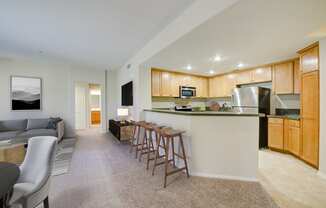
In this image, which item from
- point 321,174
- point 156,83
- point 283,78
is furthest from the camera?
point 156,83

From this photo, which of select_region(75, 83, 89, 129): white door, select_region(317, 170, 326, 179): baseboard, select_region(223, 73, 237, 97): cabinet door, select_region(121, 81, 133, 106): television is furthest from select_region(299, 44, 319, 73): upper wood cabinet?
select_region(75, 83, 89, 129): white door

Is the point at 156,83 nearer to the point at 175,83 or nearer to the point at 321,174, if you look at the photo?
the point at 175,83

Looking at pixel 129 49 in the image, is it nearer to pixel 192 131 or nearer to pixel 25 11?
pixel 25 11

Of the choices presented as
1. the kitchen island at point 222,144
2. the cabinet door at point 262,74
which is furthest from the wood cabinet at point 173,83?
the kitchen island at point 222,144

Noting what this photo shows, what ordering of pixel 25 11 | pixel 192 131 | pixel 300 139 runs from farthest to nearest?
pixel 300 139 → pixel 192 131 → pixel 25 11

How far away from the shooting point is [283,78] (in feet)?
12.7

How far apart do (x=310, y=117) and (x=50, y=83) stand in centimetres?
735

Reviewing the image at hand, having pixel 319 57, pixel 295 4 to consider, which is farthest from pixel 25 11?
pixel 319 57

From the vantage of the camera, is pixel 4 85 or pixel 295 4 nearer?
pixel 295 4

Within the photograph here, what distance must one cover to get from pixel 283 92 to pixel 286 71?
54 cm

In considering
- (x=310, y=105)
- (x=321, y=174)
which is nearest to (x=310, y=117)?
(x=310, y=105)

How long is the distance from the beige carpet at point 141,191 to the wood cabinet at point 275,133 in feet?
6.68

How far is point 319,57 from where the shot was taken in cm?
261

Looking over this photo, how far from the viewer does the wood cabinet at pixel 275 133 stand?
11.9ft
